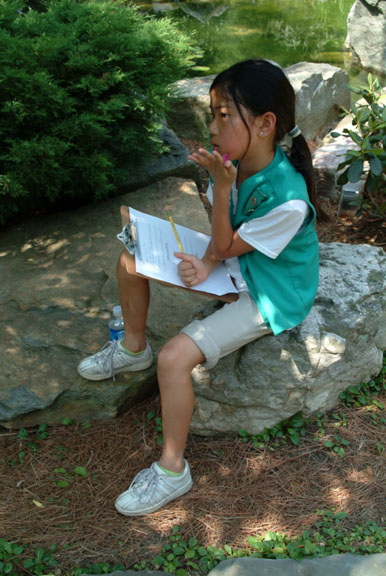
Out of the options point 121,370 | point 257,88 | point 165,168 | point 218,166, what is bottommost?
point 121,370

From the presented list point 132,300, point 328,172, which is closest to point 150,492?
point 132,300

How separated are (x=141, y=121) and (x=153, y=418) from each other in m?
2.23

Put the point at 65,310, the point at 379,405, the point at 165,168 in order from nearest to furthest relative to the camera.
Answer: the point at 379,405, the point at 65,310, the point at 165,168

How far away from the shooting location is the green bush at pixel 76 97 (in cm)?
342

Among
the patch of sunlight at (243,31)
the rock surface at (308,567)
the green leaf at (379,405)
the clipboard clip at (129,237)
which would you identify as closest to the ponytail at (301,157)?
the clipboard clip at (129,237)

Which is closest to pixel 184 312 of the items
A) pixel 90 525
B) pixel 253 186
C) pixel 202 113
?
pixel 253 186

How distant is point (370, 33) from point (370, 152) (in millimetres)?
6212

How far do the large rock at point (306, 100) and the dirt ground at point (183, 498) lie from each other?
364cm

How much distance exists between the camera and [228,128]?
7.42ft

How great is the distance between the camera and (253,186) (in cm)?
236

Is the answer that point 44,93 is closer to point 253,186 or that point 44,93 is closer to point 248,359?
point 253,186

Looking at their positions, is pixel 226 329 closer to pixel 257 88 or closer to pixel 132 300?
pixel 132 300

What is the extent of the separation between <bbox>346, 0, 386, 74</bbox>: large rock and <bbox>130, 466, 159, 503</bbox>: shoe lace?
26.3 feet

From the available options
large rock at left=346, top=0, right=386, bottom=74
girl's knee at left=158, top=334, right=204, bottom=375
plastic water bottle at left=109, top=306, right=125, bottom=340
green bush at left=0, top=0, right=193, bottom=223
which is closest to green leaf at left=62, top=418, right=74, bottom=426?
plastic water bottle at left=109, top=306, right=125, bottom=340
